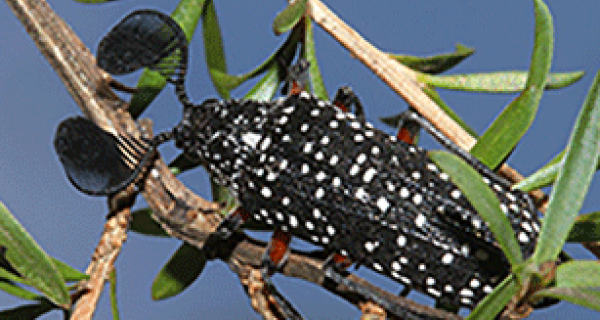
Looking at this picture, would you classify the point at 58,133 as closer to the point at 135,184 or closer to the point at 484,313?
the point at 135,184

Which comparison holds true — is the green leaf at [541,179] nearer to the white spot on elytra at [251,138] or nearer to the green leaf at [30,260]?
the white spot on elytra at [251,138]

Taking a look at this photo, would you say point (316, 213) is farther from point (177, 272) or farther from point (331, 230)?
point (177, 272)

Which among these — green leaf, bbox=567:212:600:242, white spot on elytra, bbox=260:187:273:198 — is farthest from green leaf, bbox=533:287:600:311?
white spot on elytra, bbox=260:187:273:198

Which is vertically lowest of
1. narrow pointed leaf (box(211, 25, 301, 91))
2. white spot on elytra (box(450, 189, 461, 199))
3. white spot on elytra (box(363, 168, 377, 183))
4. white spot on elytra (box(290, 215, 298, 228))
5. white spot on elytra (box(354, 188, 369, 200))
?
white spot on elytra (box(450, 189, 461, 199))

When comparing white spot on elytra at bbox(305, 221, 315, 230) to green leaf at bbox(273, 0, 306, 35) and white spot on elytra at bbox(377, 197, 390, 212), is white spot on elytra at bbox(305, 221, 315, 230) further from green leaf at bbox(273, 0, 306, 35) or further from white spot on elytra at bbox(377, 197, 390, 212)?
green leaf at bbox(273, 0, 306, 35)

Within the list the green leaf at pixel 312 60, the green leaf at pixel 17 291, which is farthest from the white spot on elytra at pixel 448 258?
the green leaf at pixel 17 291

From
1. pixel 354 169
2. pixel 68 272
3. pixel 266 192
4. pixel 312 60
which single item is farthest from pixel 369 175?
pixel 68 272

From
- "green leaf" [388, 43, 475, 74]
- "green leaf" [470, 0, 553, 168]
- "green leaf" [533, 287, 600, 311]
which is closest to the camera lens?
"green leaf" [533, 287, 600, 311]
